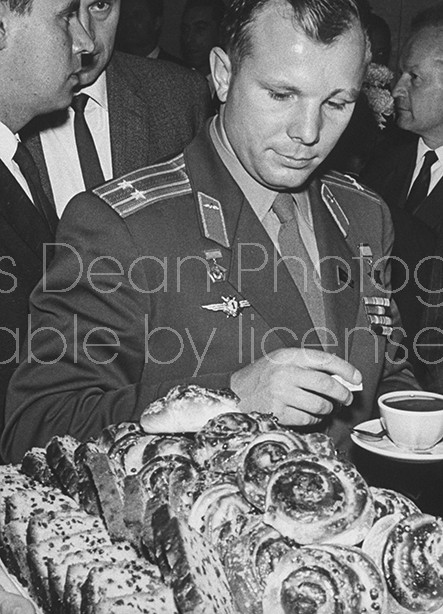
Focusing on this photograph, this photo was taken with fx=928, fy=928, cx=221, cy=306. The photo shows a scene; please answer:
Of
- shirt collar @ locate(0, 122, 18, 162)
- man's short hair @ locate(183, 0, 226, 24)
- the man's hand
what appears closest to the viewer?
the man's hand

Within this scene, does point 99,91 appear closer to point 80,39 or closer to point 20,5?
point 80,39

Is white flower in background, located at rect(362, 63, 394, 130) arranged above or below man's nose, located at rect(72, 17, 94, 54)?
below

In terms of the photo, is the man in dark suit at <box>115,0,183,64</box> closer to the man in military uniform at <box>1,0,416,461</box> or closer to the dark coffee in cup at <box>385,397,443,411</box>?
the man in military uniform at <box>1,0,416,461</box>

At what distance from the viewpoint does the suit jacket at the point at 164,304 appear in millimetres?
1943

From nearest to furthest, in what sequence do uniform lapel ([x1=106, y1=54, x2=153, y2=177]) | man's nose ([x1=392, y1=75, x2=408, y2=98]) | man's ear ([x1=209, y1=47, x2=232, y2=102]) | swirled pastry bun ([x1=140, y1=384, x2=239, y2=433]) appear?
swirled pastry bun ([x1=140, y1=384, x2=239, y2=433]), man's ear ([x1=209, y1=47, x2=232, y2=102]), uniform lapel ([x1=106, y1=54, x2=153, y2=177]), man's nose ([x1=392, y1=75, x2=408, y2=98])

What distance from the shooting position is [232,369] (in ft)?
7.13

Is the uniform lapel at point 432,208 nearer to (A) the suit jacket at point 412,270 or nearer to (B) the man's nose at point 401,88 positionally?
(B) the man's nose at point 401,88

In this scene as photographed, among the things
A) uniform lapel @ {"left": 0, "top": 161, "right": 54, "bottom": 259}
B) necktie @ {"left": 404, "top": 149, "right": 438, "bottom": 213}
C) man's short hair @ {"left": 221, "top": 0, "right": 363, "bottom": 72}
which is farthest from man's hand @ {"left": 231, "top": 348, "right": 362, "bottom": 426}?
necktie @ {"left": 404, "top": 149, "right": 438, "bottom": 213}

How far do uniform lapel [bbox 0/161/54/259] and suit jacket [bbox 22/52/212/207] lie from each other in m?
0.75

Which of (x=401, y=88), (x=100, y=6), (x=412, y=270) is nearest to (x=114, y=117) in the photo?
(x=100, y=6)

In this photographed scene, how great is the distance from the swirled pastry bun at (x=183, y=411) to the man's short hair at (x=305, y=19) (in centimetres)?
84

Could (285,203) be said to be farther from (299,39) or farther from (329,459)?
(329,459)

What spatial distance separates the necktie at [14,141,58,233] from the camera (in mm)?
2670

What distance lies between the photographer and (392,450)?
1.86 m
